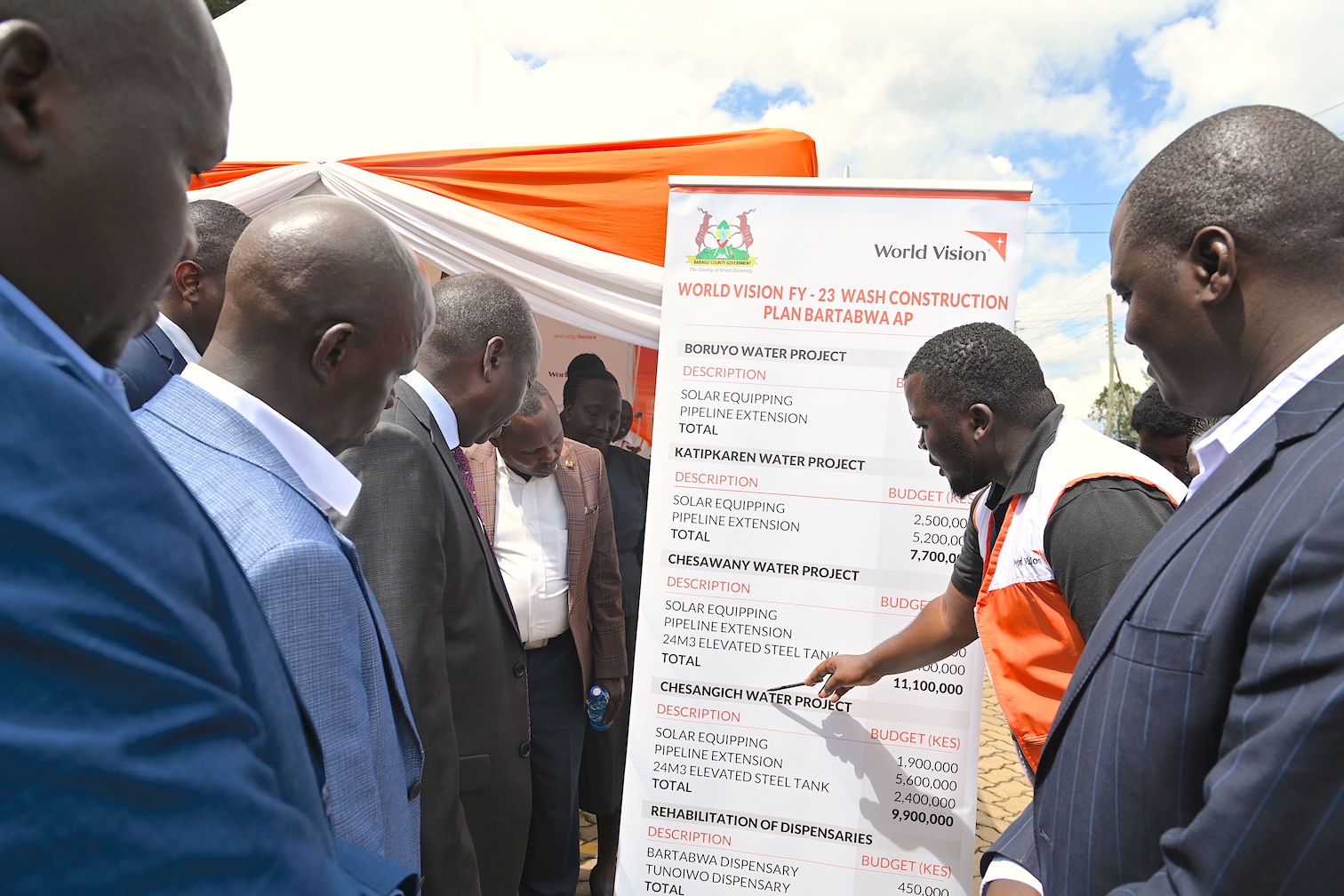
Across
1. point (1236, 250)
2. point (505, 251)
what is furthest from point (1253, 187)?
point (505, 251)

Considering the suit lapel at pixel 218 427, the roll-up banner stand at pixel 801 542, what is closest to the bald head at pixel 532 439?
the roll-up banner stand at pixel 801 542

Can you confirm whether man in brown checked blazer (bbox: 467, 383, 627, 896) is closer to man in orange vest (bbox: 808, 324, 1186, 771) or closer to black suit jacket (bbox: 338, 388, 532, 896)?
black suit jacket (bbox: 338, 388, 532, 896)

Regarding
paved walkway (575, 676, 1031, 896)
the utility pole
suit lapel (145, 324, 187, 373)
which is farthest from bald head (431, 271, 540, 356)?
the utility pole

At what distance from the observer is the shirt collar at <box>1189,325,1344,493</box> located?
0.91 meters

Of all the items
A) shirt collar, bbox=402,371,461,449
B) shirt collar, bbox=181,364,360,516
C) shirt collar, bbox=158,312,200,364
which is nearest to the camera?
shirt collar, bbox=181,364,360,516

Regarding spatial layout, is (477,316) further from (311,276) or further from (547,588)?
(547,588)

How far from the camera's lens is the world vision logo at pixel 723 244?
274 cm

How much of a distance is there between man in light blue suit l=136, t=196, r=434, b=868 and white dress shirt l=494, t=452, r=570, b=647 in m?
1.57

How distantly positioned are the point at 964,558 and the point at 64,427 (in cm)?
225

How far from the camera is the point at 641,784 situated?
2.73m

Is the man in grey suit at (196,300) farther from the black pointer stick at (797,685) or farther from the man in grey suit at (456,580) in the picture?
the black pointer stick at (797,685)

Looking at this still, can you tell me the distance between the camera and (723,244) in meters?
2.76

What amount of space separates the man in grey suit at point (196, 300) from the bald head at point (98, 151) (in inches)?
76.3

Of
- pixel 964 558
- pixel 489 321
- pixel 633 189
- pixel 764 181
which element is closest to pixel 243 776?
pixel 489 321
